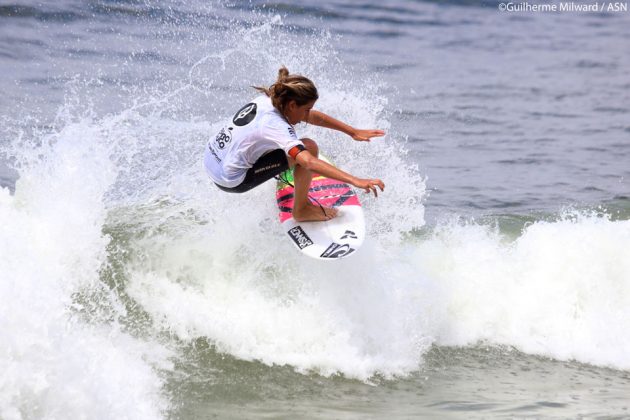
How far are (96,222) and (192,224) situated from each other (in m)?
0.90

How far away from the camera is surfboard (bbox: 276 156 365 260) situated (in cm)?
711

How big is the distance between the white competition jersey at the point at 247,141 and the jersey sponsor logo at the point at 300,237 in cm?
63

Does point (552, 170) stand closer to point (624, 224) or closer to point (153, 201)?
point (624, 224)

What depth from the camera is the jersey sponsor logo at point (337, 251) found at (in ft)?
23.0

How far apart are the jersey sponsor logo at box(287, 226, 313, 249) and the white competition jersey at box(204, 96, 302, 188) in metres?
0.63

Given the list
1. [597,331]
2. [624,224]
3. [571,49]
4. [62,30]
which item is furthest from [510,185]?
[571,49]

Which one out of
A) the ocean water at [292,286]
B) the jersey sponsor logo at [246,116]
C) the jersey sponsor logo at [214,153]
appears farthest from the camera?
the jersey sponsor logo at [214,153]

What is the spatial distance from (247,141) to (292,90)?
515mm

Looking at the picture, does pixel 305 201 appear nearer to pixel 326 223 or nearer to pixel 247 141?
pixel 326 223

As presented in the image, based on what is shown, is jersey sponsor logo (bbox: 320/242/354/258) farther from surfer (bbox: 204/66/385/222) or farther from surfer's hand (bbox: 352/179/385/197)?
surfer's hand (bbox: 352/179/385/197)

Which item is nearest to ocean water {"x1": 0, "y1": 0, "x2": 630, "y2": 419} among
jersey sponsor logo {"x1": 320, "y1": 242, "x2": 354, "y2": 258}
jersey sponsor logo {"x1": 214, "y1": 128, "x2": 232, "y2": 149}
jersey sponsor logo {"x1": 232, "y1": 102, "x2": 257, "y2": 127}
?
jersey sponsor logo {"x1": 320, "y1": 242, "x2": 354, "y2": 258}

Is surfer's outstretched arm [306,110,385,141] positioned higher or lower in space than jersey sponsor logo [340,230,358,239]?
higher

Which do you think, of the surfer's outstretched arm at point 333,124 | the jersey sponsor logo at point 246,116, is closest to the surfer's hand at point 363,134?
the surfer's outstretched arm at point 333,124

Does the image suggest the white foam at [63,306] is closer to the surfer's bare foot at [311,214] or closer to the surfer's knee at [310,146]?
the surfer's bare foot at [311,214]
